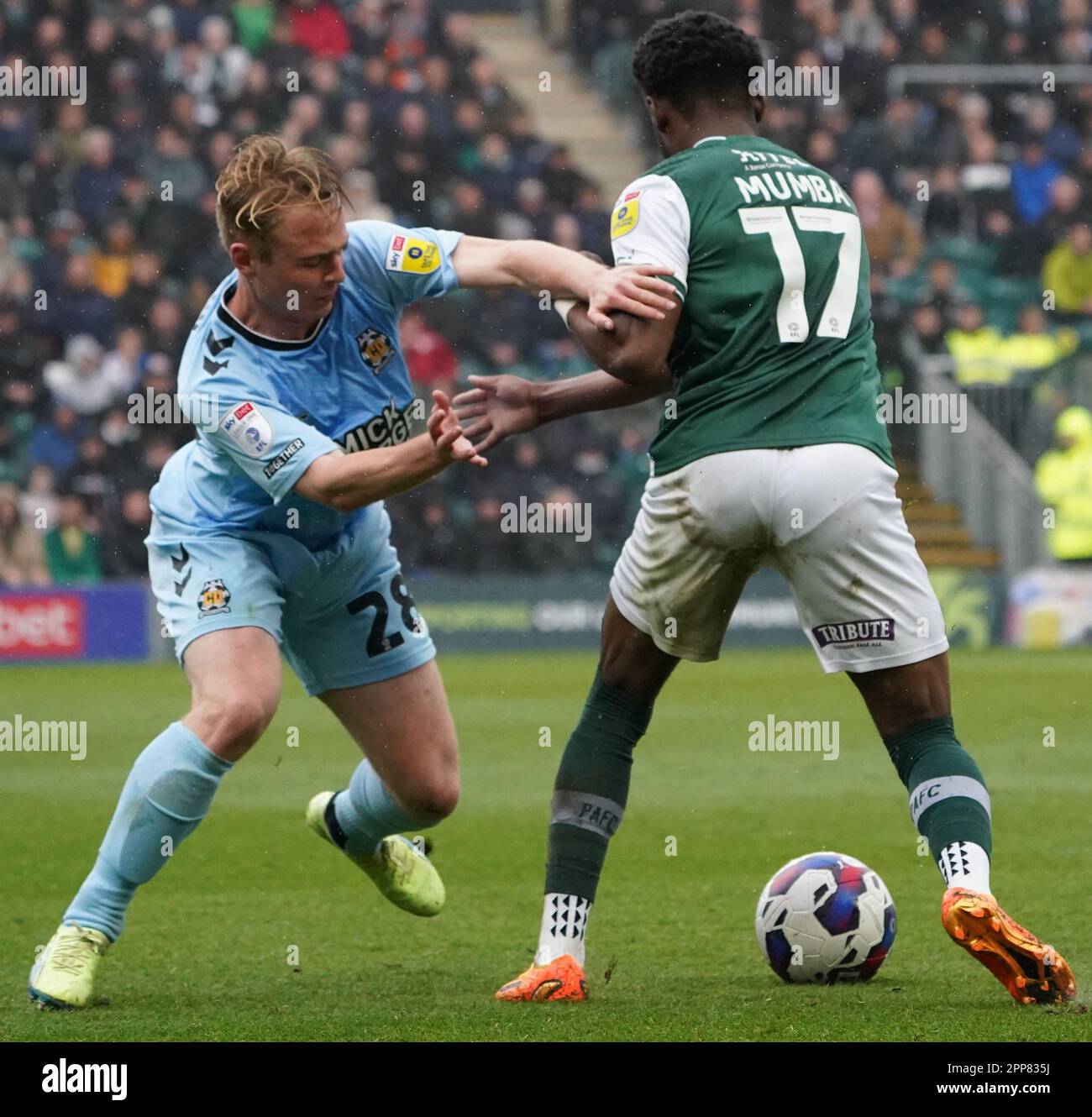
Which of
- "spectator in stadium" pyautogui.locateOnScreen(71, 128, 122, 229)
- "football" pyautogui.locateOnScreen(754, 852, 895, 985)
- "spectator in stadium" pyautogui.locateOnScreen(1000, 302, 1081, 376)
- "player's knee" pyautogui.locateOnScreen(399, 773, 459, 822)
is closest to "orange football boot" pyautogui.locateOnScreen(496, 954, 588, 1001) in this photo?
"football" pyautogui.locateOnScreen(754, 852, 895, 985)

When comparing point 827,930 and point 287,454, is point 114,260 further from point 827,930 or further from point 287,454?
point 827,930

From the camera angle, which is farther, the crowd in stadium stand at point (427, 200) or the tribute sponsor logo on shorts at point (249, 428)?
the crowd in stadium stand at point (427, 200)

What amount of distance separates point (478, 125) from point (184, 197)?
3.04 meters

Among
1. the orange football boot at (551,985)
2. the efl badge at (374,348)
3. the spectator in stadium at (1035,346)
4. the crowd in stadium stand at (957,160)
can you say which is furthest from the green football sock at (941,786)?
the spectator in stadium at (1035,346)

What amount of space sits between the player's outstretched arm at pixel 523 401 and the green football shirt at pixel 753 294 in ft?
0.95

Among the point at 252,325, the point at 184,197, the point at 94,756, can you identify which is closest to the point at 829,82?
the point at 184,197

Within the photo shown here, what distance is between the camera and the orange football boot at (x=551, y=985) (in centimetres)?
451

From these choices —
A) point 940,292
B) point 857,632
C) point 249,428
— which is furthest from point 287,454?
point 940,292

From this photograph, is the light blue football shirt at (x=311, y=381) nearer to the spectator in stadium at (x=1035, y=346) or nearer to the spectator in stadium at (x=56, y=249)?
the spectator in stadium at (x=56, y=249)

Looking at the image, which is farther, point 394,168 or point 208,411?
point 394,168

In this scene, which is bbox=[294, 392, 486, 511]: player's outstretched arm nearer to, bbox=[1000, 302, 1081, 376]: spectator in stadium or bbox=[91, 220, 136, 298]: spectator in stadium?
bbox=[91, 220, 136, 298]: spectator in stadium

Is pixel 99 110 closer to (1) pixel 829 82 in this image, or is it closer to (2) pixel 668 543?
(1) pixel 829 82

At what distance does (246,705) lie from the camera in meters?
4.61

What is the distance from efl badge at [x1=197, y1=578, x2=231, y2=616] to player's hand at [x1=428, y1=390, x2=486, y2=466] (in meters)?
0.92
